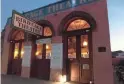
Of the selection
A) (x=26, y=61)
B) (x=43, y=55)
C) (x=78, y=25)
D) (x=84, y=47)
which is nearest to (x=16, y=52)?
(x=26, y=61)

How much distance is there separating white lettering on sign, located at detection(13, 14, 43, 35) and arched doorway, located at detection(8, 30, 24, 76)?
3.04 meters

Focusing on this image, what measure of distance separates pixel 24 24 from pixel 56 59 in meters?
3.44

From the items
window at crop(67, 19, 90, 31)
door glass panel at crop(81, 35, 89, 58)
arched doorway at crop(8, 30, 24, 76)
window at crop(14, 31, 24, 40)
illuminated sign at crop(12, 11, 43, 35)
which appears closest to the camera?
illuminated sign at crop(12, 11, 43, 35)

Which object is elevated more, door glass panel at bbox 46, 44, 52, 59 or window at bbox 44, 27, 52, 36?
window at bbox 44, 27, 52, 36

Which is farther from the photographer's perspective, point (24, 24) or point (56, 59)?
point (56, 59)

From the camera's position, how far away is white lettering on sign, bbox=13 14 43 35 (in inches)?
361

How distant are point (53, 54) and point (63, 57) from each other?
0.89 meters

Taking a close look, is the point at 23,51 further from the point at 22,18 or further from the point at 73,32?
the point at 73,32

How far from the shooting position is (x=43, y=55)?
1173 centimetres

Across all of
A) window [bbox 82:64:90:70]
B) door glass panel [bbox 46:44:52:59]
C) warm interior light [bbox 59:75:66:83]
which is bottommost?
warm interior light [bbox 59:75:66:83]

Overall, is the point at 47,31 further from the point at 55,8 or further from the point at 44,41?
the point at 55,8

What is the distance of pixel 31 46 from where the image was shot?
12344mm

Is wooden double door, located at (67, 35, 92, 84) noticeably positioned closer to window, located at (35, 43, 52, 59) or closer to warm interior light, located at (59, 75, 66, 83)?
warm interior light, located at (59, 75, 66, 83)

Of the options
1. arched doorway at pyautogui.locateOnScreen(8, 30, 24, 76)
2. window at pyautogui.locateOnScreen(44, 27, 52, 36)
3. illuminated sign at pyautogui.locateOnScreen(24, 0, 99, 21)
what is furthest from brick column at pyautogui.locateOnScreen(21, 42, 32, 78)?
illuminated sign at pyautogui.locateOnScreen(24, 0, 99, 21)
